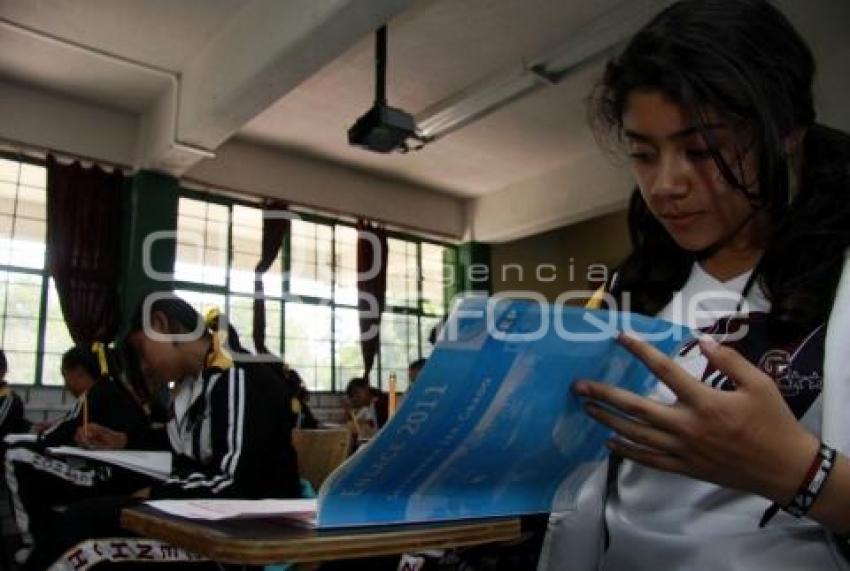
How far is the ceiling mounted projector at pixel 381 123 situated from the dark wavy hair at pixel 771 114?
3.83 metres

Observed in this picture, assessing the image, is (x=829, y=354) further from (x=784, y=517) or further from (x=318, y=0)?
(x=318, y=0)

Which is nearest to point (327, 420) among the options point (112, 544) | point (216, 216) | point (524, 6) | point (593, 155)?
point (216, 216)

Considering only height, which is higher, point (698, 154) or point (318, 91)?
point (318, 91)

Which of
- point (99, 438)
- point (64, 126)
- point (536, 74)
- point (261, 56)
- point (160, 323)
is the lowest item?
point (99, 438)

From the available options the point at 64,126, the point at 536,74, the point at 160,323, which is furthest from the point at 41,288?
the point at 536,74

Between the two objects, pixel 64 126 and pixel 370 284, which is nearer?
pixel 64 126

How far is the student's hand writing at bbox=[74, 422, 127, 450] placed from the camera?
322 centimetres

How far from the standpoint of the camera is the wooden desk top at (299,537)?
55cm

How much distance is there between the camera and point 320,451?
251 cm

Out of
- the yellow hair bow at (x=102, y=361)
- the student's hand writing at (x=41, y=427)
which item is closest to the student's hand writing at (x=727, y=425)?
the yellow hair bow at (x=102, y=361)

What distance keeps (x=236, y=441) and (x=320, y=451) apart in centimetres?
61

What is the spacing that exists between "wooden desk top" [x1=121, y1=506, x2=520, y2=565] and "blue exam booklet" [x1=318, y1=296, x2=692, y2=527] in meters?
0.02

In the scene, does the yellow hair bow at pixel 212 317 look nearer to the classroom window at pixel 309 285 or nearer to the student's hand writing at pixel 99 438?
the student's hand writing at pixel 99 438

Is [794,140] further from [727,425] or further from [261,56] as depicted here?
[261,56]
